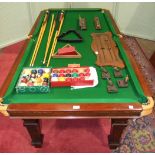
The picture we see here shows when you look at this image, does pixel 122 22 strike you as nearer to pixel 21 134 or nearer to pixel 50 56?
pixel 50 56

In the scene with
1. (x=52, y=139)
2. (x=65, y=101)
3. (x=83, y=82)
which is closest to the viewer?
(x=65, y=101)

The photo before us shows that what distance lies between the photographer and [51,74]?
5.70 ft

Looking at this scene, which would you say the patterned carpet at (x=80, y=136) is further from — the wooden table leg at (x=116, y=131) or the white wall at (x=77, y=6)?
the white wall at (x=77, y=6)

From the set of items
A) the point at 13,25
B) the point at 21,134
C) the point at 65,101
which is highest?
the point at 65,101

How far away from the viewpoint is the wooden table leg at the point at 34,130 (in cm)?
176

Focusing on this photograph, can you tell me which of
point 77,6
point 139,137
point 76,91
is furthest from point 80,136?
point 77,6

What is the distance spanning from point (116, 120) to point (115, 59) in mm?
580

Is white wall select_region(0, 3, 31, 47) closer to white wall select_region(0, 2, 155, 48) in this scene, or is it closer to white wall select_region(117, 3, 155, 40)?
white wall select_region(0, 2, 155, 48)

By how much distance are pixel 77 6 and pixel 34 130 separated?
9.60 feet

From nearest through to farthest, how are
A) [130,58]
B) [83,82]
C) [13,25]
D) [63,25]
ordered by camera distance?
[83,82] → [130,58] → [63,25] → [13,25]

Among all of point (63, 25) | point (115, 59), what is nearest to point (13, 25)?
point (63, 25)

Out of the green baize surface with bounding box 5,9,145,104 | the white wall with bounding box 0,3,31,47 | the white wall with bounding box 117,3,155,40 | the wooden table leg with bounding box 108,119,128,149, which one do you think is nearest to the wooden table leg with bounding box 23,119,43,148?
the green baize surface with bounding box 5,9,145,104

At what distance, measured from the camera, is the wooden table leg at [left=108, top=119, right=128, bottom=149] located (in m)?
1.74

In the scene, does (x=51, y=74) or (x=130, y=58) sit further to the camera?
(x=130, y=58)
